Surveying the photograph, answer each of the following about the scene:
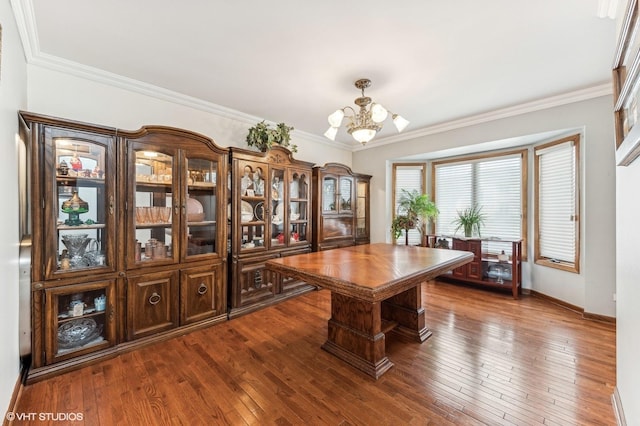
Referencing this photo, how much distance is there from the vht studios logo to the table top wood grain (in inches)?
59.2

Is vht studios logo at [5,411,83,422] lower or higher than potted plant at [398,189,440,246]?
lower

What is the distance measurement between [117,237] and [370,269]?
2.26m

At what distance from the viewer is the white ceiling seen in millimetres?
1801

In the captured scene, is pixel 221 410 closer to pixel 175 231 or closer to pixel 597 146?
pixel 175 231

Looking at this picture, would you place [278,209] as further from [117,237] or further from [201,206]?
[117,237]

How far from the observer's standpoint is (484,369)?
7.03 feet

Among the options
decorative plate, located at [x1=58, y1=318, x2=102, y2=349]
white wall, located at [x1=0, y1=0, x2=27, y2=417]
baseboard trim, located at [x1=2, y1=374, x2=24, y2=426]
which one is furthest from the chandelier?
baseboard trim, located at [x1=2, y1=374, x2=24, y2=426]

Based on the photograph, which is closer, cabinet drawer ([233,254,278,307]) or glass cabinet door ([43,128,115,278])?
glass cabinet door ([43,128,115,278])

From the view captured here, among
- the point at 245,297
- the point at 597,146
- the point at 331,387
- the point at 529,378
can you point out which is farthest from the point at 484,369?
the point at 597,146

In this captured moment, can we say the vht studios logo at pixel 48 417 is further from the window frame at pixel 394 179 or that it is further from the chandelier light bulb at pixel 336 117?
the window frame at pixel 394 179

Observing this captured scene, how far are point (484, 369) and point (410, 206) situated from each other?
2961mm

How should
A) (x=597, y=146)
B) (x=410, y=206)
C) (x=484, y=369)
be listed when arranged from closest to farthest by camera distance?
(x=484, y=369) < (x=597, y=146) < (x=410, y=206)

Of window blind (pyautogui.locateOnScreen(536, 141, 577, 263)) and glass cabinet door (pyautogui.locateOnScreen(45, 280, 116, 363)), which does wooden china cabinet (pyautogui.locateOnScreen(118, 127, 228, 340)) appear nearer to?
glass cabinet door (pyautogui.locateOnScreen(45, 280, 116, 363))

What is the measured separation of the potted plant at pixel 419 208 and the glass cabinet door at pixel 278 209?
7.53 feet
